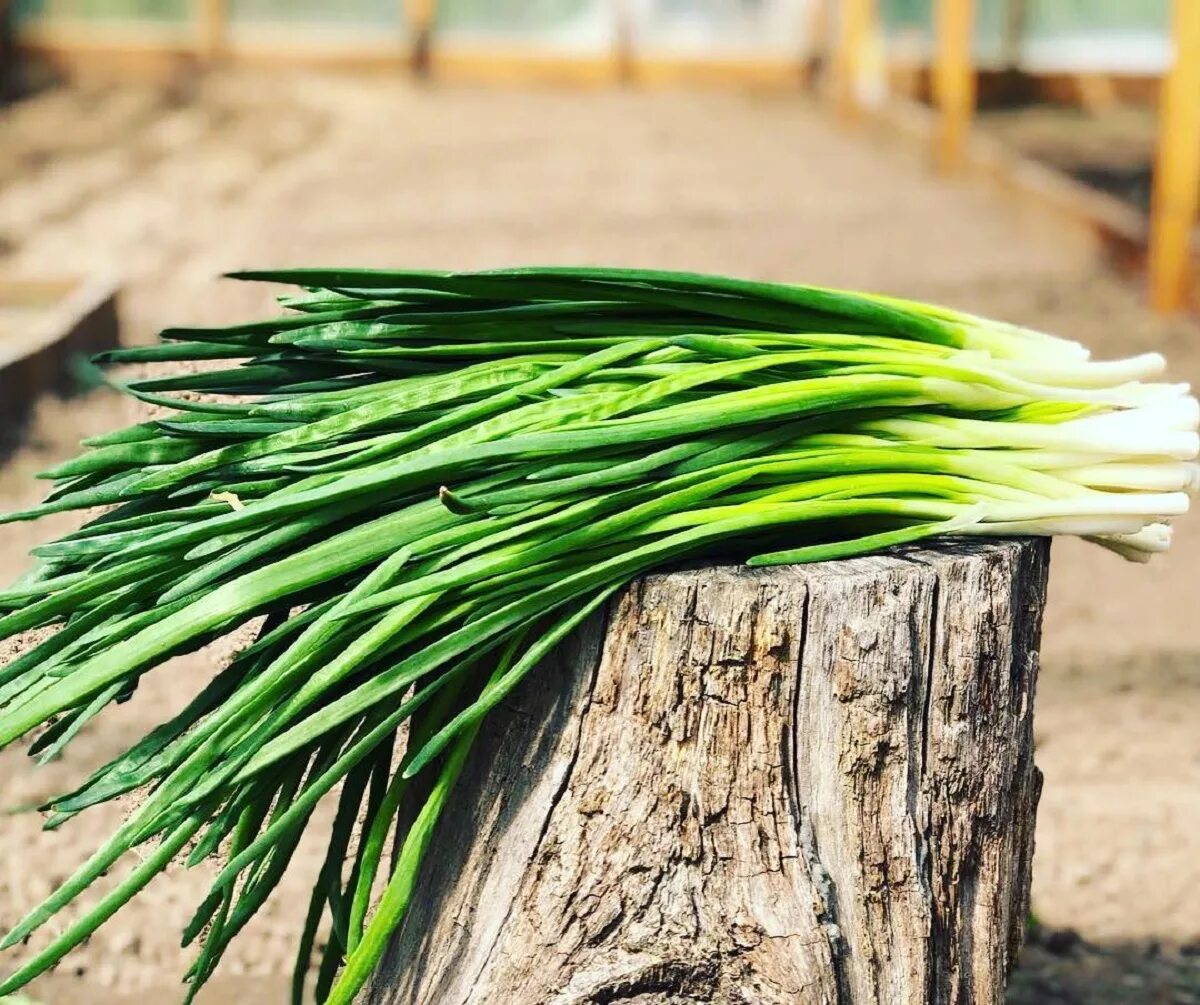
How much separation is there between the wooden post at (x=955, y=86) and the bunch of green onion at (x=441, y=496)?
22.2ft

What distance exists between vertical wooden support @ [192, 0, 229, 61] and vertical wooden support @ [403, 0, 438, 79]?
1.22 metres

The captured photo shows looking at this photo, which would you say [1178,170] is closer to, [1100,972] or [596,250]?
[596,250]

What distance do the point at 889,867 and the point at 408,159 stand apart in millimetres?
7319

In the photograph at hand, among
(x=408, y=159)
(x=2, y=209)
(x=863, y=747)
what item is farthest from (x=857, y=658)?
(x=408, y=159)

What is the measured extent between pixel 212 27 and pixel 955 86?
5313mm

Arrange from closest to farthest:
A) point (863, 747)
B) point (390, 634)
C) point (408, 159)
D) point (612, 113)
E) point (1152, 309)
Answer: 1. point (390, 634)
2. point (863, 747)
3. point (1152, 309)
4. point (408, 159)
5. point (612, 113)

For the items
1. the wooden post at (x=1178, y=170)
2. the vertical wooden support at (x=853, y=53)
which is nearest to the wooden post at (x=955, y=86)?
the vertical wooden support at (x=853, y=53)

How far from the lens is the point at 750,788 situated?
1296mm

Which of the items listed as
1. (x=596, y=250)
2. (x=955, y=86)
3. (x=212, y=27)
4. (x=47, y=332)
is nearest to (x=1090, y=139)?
(x=955, y=86)

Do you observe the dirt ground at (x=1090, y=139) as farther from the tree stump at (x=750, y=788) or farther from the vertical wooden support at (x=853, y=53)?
the tree stump at (x=750, y=788)

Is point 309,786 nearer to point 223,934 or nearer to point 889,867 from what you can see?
point 223,934

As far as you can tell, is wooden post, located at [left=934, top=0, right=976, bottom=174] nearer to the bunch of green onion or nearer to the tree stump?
the bunch of green onion

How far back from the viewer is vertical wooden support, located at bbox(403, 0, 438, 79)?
10867 mm

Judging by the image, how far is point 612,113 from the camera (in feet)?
32.0
